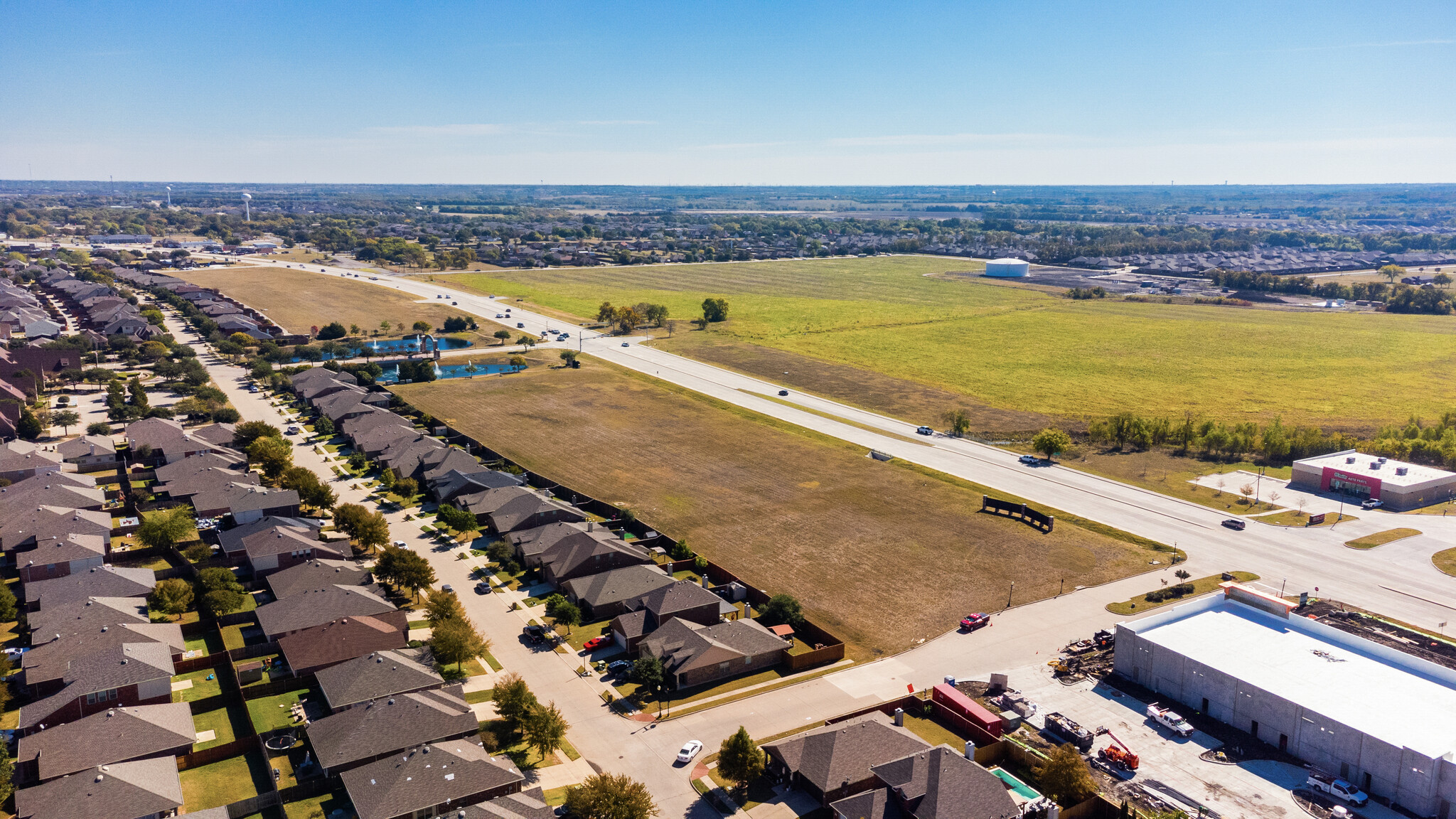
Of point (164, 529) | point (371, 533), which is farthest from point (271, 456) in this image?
point (371, 533)

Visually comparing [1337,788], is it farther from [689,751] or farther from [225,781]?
[225,781]

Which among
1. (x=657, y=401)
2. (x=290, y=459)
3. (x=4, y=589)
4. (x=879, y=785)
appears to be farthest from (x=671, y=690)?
(x=657, y=401)

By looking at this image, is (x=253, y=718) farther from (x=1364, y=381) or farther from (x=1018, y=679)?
(x=1364, y=381)

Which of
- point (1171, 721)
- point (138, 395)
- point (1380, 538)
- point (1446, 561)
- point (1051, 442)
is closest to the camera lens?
point (1171, 721)

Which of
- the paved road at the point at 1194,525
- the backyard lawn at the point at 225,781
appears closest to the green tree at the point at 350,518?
the backyard lawn at the point at 225,781

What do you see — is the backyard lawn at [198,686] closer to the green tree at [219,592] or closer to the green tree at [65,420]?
the green tree at [219,592]

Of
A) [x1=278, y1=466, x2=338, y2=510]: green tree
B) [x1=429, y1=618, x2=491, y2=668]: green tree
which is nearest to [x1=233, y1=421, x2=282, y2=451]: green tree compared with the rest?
[x1=278, y1=466, x2=338, y2=510]: green tree
